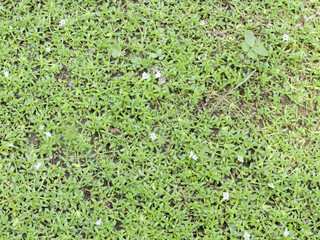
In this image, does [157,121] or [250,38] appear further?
[250,38]

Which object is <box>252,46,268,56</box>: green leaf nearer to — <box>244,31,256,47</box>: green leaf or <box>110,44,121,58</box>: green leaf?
<box>244,31,256,47</box>: green leaf

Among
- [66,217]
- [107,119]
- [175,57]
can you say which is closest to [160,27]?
[175,57]

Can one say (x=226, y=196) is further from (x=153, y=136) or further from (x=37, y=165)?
(x=37, y=165)

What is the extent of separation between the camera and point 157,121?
3.31 m

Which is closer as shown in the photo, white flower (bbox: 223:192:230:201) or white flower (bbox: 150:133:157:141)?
white flower (bbox: 223:192:230:201)

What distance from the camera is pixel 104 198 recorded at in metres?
3.06

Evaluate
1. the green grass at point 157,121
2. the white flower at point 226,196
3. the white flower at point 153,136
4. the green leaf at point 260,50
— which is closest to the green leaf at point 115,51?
the green grass at point 157,121

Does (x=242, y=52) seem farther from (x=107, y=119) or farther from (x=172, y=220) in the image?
(x=172, y=220)

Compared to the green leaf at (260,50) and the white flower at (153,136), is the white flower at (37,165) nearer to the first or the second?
the white flower at (153,136)

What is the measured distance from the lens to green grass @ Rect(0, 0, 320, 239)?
9.89ft

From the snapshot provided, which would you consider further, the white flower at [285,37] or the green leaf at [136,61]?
the white flower at [285,37]

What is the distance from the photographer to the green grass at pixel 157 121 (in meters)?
3.01

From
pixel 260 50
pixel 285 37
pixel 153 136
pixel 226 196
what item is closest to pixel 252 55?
pixel 260 50

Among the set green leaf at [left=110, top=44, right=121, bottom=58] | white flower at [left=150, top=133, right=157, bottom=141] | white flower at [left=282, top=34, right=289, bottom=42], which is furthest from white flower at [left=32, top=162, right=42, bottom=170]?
white flower at [left=282, top=34, right=289, bottom=42]
